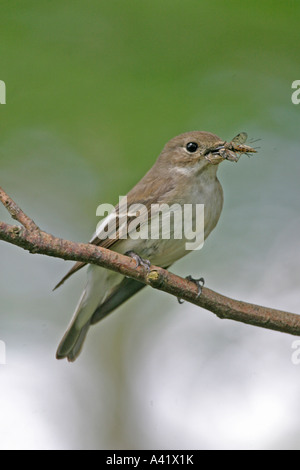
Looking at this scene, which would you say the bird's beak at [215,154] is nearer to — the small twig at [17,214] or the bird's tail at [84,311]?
the bird's tail at [84,311]

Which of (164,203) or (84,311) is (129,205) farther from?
(84,311)

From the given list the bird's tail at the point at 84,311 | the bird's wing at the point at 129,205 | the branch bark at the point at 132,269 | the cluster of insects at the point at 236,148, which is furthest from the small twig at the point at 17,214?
the bird's tail at the point at 84,311

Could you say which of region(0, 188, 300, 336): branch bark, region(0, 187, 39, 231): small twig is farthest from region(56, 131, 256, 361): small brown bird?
region(0, 187, 39, 231): small twig

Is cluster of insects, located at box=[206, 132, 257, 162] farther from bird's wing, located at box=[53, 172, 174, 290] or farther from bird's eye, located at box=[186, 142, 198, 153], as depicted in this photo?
bird's wing, located at box=[53, 172, 174, 290]

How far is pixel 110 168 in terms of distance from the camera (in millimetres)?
3971

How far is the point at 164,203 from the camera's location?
3564 millimetres

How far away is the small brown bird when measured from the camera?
354 centimetres

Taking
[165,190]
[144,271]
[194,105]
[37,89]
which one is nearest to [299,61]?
[194,105]

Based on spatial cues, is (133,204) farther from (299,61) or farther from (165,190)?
(299,61)

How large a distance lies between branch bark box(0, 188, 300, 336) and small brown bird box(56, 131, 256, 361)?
0.64m

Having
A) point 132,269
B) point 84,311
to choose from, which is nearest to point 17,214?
point 132,269

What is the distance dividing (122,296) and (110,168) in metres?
0.76

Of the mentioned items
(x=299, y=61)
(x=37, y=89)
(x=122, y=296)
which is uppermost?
(x=299, y=61)

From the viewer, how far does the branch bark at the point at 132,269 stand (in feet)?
8.05
